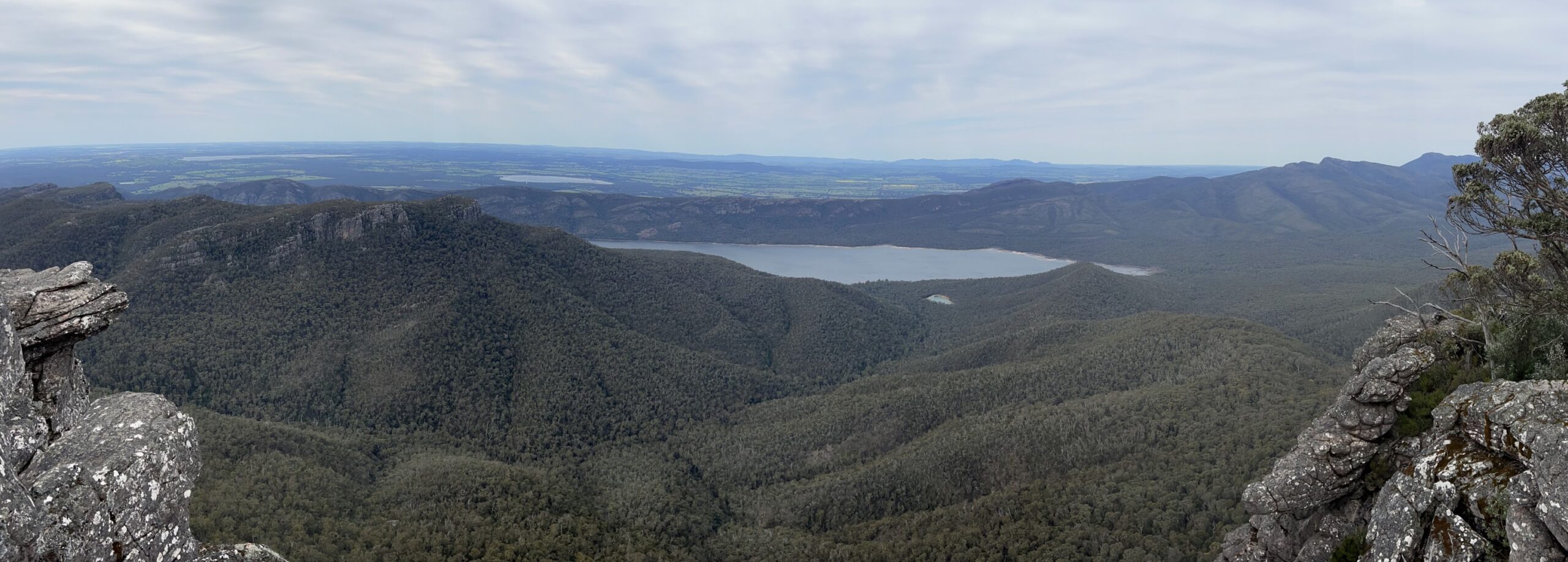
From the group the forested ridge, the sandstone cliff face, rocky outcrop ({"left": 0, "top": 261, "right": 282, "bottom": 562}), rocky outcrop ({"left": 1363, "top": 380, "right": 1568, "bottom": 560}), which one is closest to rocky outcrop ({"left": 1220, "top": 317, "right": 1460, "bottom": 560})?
the sandstone cliff face

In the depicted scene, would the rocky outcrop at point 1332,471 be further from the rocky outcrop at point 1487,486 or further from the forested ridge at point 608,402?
the forested ridge at point 608,402

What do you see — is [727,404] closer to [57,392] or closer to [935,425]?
[935,425]

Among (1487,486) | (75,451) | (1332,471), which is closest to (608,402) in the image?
(1332,471)

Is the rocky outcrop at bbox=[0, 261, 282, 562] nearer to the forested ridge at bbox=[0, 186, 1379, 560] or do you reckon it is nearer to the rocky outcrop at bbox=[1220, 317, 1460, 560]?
the rocky outcrop at bbox=[1220, 317, 1460, 560]

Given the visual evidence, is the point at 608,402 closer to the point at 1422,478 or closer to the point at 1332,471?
the point at 1332,471

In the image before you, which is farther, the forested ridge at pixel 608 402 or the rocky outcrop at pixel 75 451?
the forested ridge at pixel 608 402

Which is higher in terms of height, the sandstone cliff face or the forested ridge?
the sandstone cliff face

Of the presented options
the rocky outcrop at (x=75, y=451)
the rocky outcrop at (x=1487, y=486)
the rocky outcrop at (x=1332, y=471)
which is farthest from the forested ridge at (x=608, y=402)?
the rocky outcrop at (x=75, y=451)
